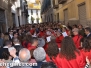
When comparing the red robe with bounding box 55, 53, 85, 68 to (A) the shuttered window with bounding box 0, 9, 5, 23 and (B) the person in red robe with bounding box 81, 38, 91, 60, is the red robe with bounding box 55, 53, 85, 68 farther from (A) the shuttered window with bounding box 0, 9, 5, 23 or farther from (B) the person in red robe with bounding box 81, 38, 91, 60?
(A) the shuttered window with bounding box 0, 9, 5, 23

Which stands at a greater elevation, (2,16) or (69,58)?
(2,16)

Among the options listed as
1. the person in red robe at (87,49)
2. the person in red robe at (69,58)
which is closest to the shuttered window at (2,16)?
the person in red robe at (87,49)

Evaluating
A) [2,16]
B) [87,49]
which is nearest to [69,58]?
[87,49]

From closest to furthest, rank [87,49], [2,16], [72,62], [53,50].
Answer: [72,62] → [53,50] → [87,49] → [2,16]

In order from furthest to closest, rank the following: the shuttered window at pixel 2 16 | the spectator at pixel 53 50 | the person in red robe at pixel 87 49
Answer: the shuttered window at pixel 2 16 < the person in red robe at pixel 87 49 < the spectator at pixel 53 50

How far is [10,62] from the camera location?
14.6 ft

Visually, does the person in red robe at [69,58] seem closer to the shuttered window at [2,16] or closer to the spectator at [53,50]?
the spectator at [53,50]

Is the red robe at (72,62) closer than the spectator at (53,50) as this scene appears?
Yes

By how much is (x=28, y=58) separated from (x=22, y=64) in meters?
0.13

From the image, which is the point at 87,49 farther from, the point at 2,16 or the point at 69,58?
the point at 2,16

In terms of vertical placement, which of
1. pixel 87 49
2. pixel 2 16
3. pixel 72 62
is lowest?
pixel 72 62

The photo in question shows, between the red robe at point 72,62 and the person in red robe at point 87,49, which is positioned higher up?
the person in red robe at point 87,49

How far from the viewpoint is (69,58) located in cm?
462

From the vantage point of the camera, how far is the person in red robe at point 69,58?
15.2 feet
